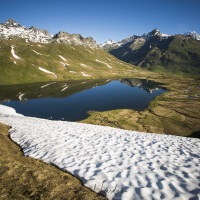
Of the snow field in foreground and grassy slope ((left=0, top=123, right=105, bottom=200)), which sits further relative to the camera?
the snow field in foreground

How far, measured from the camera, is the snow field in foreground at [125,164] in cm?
1018

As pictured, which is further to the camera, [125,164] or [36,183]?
[125,164]

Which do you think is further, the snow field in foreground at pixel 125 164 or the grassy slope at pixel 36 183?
the snow field in foreground at pixel 125 164

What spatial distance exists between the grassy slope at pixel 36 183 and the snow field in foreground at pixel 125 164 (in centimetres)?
73

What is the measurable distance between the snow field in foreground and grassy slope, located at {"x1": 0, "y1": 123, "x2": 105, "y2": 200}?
2.41 feet

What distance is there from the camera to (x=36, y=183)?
10492 millimetres

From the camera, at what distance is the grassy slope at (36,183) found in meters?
9.47

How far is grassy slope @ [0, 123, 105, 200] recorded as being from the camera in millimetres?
9469

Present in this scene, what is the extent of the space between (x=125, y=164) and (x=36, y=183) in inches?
237

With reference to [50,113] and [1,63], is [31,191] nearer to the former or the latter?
[50,113]

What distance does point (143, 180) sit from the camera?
439 inches

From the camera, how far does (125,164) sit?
13.5 metres

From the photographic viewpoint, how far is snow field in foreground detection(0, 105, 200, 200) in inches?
401

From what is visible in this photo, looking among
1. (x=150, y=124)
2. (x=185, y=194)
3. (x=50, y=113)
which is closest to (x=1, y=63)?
(x=50, y=113)
